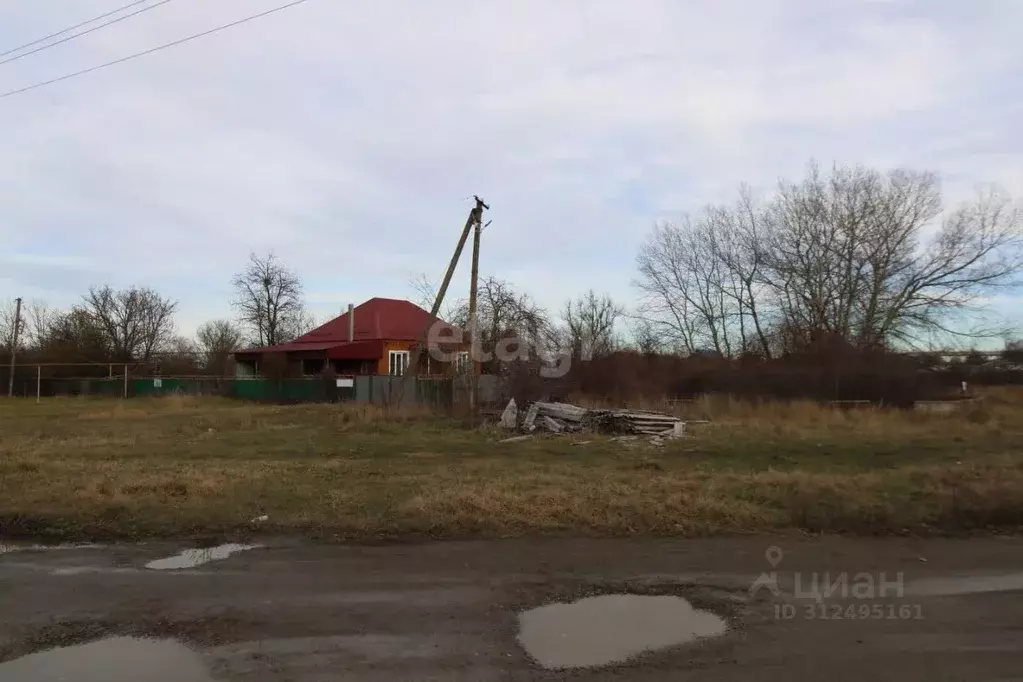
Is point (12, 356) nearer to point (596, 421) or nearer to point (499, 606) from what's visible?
point (596, 421)

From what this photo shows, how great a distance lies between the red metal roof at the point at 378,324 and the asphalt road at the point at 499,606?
39.5 m

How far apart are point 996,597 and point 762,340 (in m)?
33.9

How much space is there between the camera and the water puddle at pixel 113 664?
4312mm

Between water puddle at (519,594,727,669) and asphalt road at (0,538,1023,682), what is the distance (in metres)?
0.08

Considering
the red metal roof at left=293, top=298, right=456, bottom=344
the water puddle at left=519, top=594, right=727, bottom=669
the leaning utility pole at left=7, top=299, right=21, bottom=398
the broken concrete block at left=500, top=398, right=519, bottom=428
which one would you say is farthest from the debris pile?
the leaning utility pole at left=7, top=299, right=21, bottom=398

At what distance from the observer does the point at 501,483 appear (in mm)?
10445

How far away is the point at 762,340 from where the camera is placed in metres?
38.1

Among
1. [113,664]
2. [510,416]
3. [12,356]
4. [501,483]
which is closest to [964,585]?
[501,483]

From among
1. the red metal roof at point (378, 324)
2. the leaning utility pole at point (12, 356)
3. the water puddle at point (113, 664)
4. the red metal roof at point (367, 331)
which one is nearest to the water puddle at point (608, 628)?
the water puddle at point (113, 664)

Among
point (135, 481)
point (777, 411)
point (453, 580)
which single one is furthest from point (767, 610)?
point (777, 411)

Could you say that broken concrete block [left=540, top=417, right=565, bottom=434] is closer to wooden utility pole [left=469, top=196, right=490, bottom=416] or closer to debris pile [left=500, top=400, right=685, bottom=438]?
debris pile [left=500, top=400, right=685, bottom=438]

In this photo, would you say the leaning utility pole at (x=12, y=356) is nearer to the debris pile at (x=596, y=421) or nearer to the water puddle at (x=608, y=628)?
the debris pile at (x=596, y=421)

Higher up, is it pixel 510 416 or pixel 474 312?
pixel 474 312

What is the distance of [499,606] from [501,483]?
16.1 ft
